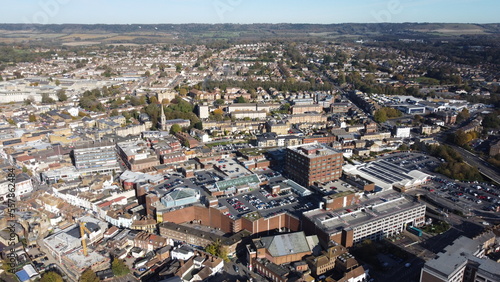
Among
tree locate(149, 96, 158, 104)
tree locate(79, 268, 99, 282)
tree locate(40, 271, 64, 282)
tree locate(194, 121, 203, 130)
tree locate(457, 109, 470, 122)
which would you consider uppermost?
tree locate(149, 96, 158, 104)

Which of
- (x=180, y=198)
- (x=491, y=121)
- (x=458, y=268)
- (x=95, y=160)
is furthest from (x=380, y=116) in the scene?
(x=95, y=160)

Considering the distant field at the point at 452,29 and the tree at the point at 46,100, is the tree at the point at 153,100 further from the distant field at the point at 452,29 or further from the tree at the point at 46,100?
the distant field at the point at 452,29

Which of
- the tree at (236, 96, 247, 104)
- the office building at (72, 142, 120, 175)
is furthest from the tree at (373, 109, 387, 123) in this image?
the office building at (72, 142, 120, 175)

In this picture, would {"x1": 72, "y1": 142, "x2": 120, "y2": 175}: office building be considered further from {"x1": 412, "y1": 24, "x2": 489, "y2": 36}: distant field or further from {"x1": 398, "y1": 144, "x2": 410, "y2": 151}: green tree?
{"x1": 412, "y1": 24, "x2": 489, "y2": 36}: distant field

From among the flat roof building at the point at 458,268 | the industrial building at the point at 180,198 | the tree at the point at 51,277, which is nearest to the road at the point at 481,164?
the flat roof building at the point at 458,268

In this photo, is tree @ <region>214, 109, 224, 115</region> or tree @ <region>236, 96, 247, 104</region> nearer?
tree @ <region>214, 109, 224, 115</region>

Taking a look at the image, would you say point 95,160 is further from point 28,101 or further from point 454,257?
point 28,101
